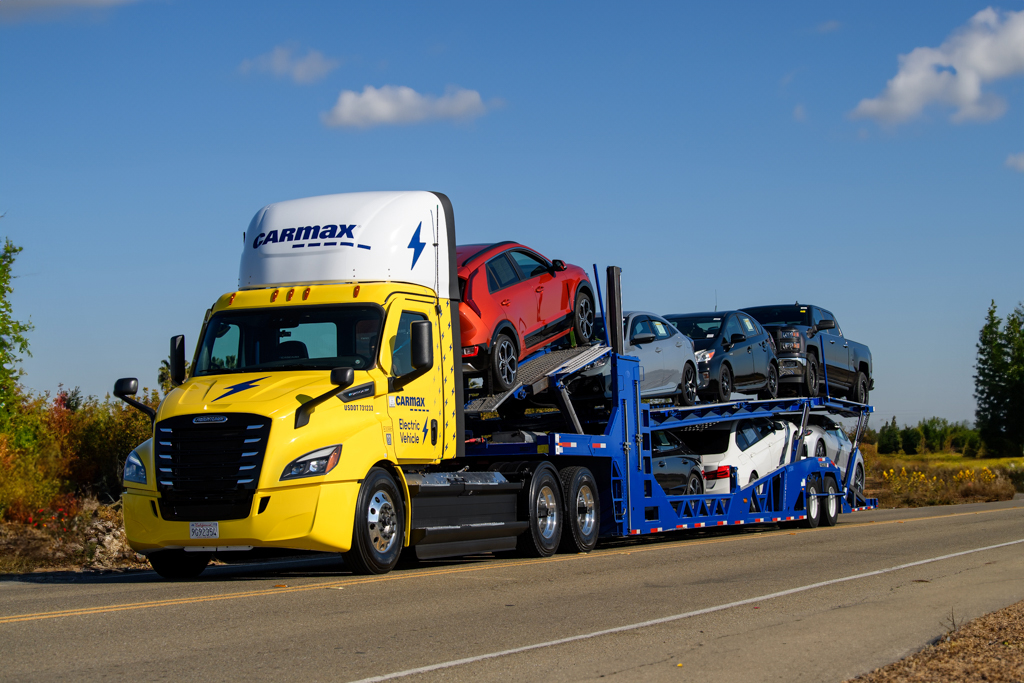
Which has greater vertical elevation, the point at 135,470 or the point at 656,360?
the point at 656,360

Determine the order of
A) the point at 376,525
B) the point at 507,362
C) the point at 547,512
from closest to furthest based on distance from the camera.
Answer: the point at 376,525, the point at 507,362, the point at 547,512

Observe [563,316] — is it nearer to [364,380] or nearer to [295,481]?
[364,380]

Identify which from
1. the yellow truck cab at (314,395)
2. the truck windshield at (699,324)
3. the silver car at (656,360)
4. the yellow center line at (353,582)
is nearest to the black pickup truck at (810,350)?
the truck windshield at (699,324)

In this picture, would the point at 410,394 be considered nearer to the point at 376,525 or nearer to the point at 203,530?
the point at 376,525

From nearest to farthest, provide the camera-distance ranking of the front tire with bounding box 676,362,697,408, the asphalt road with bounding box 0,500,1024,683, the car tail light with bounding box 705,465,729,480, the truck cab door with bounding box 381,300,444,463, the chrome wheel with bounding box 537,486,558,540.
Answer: the asphalt road with bounding box 0,500,1024,683 < the truck cab door with bounding box 381,300,444,463 < the chrome wheel with bounding box 537,486,558,540 < the front tire with bounding box 676,362,697,408 < the car tail light with bounding box 705,465,729,480

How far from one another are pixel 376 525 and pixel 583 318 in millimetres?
6261

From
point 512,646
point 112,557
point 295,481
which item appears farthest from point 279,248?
point 512,646

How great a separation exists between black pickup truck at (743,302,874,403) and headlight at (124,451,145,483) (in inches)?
527

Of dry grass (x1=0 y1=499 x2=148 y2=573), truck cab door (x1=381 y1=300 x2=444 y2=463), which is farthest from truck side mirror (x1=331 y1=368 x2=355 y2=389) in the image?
dry grass (x1=0 y1=499 x2=148 y2=573)

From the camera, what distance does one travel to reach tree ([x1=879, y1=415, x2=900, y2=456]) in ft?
266

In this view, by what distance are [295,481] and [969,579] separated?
682 cm

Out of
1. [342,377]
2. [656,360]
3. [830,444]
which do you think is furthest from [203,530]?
[830,444]

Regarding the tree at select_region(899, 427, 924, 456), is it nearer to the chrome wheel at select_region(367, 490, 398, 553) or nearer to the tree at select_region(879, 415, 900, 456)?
the tree at select_region(879, 415, 900, 456)

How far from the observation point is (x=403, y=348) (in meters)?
11.4
